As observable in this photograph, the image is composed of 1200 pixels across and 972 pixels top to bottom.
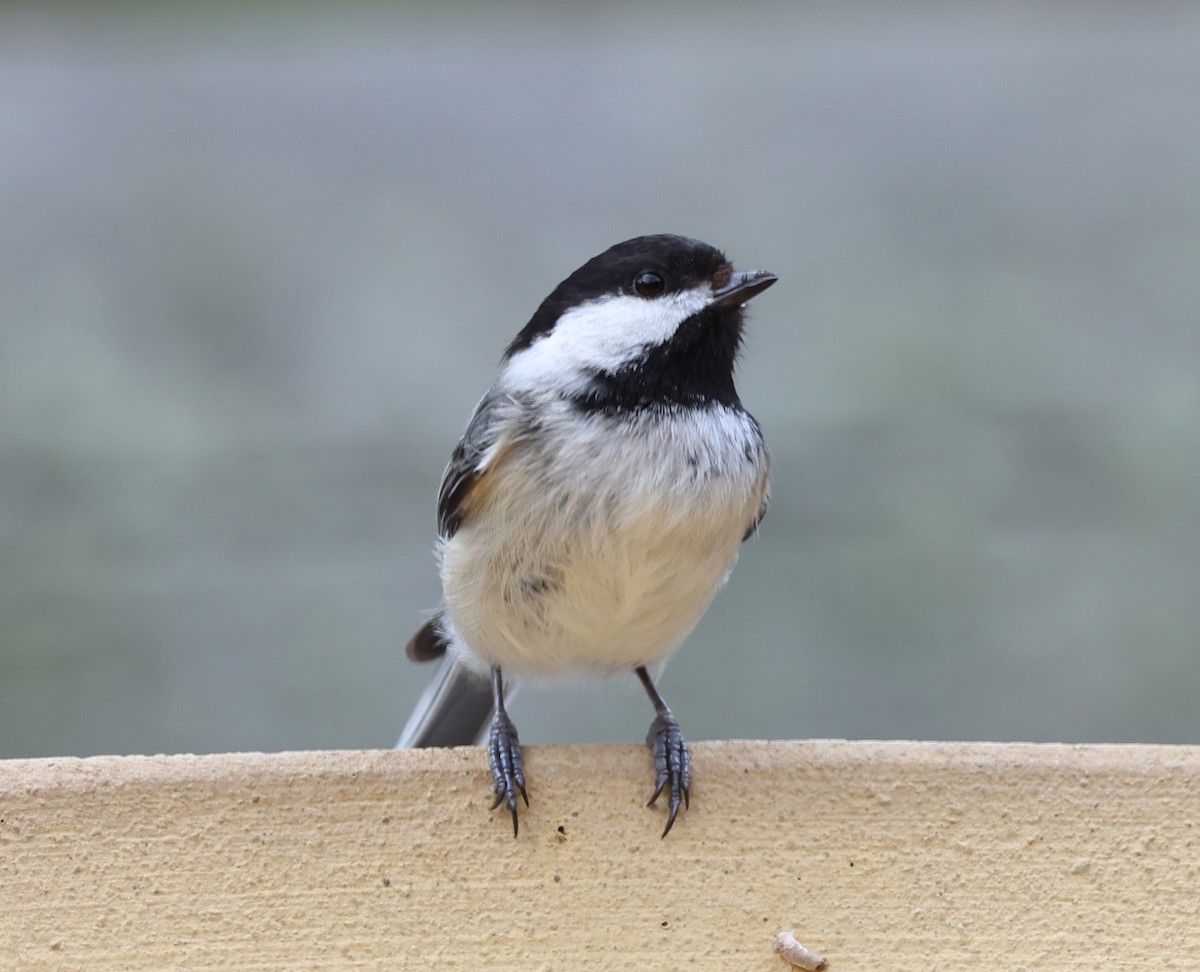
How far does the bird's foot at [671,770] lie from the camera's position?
1417 mm

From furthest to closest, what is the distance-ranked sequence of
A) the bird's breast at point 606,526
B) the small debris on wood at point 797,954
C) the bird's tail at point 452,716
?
the bird's tail at point 452,716 → the bird's breast at point 606,526 → the small debris on wood at point 797,954

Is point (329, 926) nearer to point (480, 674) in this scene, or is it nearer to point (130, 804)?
point (130, 804)

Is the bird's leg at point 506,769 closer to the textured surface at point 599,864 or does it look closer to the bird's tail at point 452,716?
the textured surface at point 599,864

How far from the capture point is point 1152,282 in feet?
10.0

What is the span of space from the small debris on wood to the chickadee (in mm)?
280

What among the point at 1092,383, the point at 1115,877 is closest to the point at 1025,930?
the point at 1115,877

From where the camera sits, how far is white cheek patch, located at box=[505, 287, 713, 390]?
66.6 inches

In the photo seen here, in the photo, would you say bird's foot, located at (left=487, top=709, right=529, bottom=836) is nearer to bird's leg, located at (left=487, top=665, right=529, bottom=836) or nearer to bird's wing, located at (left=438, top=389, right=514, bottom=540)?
bird's leg, located at (left=487, top=665, right=529, bottom=836)

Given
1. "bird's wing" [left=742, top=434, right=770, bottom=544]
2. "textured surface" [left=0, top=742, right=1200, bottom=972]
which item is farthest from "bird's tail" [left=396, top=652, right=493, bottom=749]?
"textured surface" [left=0, top=742, right=1200, bottom=972]

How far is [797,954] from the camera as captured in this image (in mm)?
1321

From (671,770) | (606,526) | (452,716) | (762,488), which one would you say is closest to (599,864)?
(671,770)

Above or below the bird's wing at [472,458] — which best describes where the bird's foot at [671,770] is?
below

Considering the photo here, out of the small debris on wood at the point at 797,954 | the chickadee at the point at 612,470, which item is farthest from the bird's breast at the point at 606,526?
the small debris on wood at the point at 797,954

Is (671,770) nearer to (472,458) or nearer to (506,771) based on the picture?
(506,771)
